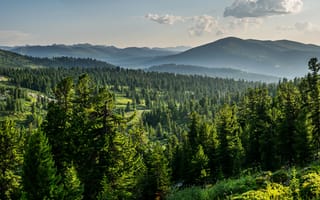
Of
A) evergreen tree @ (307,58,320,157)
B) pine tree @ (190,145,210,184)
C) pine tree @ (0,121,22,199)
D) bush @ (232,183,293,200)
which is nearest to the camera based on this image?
bush @ (232,183,293,200)

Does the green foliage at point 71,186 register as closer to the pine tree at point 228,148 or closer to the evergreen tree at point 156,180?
the evergreen tree at point 156,180

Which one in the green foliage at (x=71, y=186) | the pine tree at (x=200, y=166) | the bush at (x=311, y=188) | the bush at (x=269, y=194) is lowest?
the pine tree at (x=200, y=166)

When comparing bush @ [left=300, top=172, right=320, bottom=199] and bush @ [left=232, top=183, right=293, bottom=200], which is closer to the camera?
bush @ [left=300, top=172, right=320, bottom=199]

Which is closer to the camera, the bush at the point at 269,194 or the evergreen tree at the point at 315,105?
the bush at the point at 269,194

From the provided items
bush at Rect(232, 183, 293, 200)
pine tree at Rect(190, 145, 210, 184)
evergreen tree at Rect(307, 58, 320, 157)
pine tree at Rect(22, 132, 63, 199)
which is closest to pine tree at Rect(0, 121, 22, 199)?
pine tree at Rect(22, 132, 63, 199)

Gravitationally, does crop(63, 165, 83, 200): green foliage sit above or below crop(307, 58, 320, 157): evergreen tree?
below

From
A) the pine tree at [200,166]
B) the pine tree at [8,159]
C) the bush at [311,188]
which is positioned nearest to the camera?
the bush at [311,188]

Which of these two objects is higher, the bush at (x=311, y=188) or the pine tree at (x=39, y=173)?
the bush at (x=311, y=188)

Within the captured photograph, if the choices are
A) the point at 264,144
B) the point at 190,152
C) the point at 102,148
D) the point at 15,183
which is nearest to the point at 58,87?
the point at 102,148

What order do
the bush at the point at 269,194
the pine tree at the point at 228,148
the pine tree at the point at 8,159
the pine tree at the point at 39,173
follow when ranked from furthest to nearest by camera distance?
the pine tree at the point at 228,148 → the pine tree at the point at 8,159 → the pine tree at the point at 39,173 → the bush at the point at 269,194

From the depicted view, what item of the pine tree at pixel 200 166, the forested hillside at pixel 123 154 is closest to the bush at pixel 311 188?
the forested hillside at pixel 123 154

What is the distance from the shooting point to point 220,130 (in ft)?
176

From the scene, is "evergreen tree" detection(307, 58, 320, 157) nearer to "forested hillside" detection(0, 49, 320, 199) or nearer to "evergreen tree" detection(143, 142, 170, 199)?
"forested hillside" detection(0, 49, 320, 199)

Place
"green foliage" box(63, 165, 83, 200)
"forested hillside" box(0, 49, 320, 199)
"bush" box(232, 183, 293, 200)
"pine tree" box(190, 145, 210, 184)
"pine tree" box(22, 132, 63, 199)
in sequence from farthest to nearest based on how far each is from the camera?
1. "pine tree" box(190, 145, 210, 184)
2. "green foliage" box(63, 165, 83, 200)
3. "pine tree" box(22, 132, 63, 199)
4. "forested hillside" box(0, 49, 320, 199)
5. "bush" box(232, 183, 293, 200)
